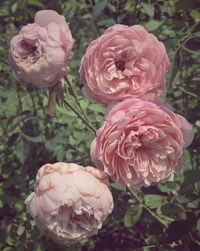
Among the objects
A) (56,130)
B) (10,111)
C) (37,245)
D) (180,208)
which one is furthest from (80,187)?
(10,111)

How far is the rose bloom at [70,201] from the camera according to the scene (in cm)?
113

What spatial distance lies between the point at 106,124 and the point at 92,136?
2.86 feet

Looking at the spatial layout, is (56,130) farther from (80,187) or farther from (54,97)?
(80,187)

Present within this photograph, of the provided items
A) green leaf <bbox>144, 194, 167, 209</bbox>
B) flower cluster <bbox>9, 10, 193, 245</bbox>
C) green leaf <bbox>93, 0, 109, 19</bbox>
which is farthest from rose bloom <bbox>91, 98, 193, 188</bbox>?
green leaf <bbox>93, 0, 109, 19</bbox>

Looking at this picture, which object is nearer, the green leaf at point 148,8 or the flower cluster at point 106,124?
the flower cluster at point 106,124

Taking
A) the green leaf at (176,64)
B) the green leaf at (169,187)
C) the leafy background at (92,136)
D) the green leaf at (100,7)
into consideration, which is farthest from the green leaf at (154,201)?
the green leaf at (100,7)

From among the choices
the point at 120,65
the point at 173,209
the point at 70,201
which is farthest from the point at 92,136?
the point at 70,201

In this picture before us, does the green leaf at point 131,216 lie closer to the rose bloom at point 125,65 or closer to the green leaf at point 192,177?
the green leaf at point 192,177

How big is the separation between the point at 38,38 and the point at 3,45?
1.40m

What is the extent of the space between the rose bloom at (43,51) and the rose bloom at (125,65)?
57mm

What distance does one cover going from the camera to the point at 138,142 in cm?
117

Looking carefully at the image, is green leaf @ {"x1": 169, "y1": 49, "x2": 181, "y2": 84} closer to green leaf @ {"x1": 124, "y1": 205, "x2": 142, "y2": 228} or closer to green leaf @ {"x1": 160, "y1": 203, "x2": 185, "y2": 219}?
green leaf @ {"x1": 160, "y1": 203, "x2": 185, "y2": 219}

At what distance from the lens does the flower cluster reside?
1.15 meters

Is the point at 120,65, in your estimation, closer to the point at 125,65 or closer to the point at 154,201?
the point at 125,65
